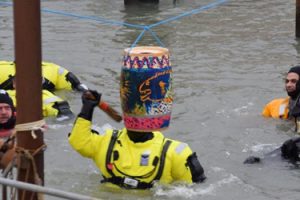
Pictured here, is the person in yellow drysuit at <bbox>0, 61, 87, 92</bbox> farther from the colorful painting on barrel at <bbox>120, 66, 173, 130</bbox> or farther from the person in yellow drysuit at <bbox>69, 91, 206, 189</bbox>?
the colorful painting on barrel at <bbox>120, 66, 173, 130</bbox>

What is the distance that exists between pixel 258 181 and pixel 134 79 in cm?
206

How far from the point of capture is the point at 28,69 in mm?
3734

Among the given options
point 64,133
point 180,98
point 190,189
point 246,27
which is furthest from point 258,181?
point 246,27

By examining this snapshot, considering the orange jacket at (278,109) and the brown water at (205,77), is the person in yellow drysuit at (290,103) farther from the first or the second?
the brown water at (205,77)

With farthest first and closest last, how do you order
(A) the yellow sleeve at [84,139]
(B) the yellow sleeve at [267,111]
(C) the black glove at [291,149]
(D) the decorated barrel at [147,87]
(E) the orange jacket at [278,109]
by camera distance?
1. (B) the yellow sleeve at [267,111]
2. (E) the orange jacket at [278,109]
3. (C) the black glove at [291,149]
4. (A) the yellow sleeve at [84,139]
5. (D) the decorated barrel at [147,87]

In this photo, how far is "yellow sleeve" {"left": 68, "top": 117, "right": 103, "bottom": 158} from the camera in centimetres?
582

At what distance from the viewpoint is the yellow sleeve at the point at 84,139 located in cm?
582

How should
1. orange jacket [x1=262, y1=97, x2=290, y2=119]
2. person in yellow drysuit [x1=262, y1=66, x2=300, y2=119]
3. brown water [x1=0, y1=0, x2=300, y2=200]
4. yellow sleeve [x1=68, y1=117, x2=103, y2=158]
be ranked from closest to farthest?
yellow sleeve [x1=68, y1=117, x2=103, y2=158] < brown water [x1=0, y1=0, x2=300, y2=200] < person in yellow drysuit [x1=262, y1=66, x2=300, y2=119] < orange jacket [x1=262, y1=97, x2=290, y2=119]

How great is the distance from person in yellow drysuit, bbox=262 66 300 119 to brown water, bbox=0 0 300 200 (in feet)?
0.37

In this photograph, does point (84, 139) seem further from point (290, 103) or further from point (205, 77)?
point (205, 77)

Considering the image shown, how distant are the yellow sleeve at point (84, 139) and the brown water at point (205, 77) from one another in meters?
0.45

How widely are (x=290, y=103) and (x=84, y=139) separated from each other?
3.68 meters

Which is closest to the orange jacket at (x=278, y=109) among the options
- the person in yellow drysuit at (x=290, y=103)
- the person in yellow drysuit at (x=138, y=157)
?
the person in yellow drysuit at (x=290, y=103)

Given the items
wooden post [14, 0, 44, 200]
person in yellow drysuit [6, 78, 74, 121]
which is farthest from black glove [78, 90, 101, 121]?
person in yellow drysuit [6, 78, 74, 121]
